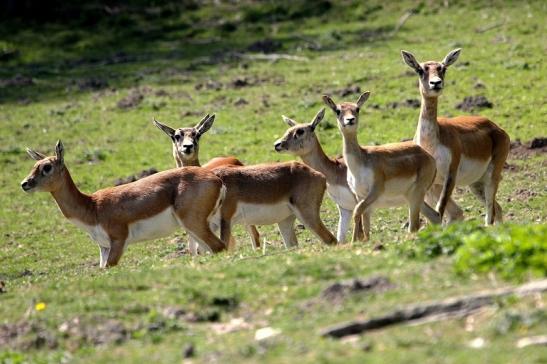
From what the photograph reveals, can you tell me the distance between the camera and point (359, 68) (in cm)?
2373

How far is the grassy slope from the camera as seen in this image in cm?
859

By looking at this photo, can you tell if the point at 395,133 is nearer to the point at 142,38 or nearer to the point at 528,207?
the point at 528,207

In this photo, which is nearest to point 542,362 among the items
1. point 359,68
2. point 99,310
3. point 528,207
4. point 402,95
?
point 99,310

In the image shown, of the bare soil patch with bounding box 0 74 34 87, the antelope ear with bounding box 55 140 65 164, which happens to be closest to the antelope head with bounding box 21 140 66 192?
the antelope ear with bounding box 55 140 65 164

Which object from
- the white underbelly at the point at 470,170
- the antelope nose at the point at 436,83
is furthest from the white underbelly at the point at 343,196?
the antelope nose at the point at 436,83

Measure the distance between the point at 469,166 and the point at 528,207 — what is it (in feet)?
4.50

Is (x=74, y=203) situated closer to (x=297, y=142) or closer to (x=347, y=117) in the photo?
(x=297, y=142)

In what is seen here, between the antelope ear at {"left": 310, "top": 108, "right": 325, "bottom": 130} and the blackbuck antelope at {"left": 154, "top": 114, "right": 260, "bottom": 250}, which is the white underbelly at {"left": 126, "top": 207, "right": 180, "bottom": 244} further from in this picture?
the antelope ear at {"left": 310, "top": 108, "right": 325, "bottom": 130}

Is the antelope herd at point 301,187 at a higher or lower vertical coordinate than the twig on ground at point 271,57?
higher

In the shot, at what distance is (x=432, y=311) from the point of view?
8.20 m

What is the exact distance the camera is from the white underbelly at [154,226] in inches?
524

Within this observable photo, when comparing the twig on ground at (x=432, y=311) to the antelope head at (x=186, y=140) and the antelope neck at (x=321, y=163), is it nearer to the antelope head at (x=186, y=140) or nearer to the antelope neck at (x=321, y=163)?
the antelope neck at (x=321, y=163)

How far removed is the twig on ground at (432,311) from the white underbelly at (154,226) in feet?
17.6

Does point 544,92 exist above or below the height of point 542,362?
below
